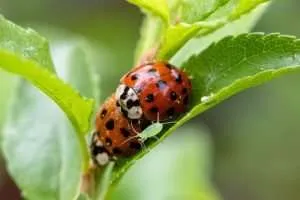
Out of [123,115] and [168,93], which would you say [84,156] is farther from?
[168,93]

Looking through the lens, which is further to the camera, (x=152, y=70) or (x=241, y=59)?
(x=152, y=70)

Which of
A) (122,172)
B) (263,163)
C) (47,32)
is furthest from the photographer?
(263,163)

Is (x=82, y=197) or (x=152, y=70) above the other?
(x=152, y=70)

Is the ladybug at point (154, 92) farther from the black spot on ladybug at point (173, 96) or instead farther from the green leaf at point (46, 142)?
the green leaf at point (46, 142)

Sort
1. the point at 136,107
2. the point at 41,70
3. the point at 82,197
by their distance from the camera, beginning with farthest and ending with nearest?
the point at 136,107 → the point at 82,197 → the point at 41,70

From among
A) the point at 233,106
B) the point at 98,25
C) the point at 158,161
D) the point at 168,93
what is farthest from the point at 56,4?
the point at 168,93

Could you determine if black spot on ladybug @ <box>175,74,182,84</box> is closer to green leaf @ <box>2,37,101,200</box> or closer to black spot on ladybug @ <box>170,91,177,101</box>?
black spot on ladybug @ <box>170,91,177,101</box>

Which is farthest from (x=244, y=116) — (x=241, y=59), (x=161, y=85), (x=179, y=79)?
(x=241, y=59)

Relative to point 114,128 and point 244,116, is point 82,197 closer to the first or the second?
point 114,128
